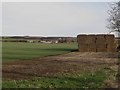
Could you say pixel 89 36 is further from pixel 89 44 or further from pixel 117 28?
pixel 117 28

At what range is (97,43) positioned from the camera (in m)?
54.9

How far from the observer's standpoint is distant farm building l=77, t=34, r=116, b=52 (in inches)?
2153

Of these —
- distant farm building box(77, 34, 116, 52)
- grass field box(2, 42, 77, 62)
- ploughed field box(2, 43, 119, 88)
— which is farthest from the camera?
distant farm building box(77, 34, 116, 52)

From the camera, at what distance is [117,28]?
62.5 meters

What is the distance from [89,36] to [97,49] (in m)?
2.64

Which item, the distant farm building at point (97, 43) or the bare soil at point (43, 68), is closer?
the bare soil at point (43, 68)

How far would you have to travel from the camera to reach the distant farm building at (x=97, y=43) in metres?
54.7

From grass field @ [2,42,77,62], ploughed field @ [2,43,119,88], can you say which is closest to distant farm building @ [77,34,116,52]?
grass field @ [2,42,77,62]

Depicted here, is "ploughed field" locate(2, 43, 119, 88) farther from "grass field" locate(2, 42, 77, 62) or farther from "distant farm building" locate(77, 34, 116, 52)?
"distant farm building" locate(77, 34, 116, 52)

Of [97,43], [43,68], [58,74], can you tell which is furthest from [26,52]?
[58,74]

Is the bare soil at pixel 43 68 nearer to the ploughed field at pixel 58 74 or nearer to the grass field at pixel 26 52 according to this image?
the ploughed field at pixel 58 74

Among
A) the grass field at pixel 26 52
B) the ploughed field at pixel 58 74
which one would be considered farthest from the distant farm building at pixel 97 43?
the ploughed field at pixel 58 74

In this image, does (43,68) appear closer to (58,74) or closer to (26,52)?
(58,74)

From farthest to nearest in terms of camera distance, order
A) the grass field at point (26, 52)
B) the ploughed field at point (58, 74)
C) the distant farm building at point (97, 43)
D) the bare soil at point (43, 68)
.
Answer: the distant farm building at point (97, 43) → the grass field at point (26, 52) → the bare soil at point (43, 68) → the ploughed field at point (58, 74)
